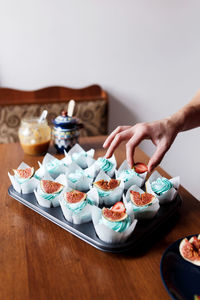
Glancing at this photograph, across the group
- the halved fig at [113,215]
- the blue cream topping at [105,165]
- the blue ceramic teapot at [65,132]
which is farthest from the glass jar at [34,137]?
the halved fig at [113,215]

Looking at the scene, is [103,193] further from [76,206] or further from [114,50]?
[114,50]

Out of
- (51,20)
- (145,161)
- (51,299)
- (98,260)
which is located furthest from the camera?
(51,20)

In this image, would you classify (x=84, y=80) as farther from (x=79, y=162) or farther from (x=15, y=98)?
(x=79, y=162)

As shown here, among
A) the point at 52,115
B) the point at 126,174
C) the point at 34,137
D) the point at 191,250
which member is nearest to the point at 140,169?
the point at 126,174

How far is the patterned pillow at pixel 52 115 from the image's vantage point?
2.28 metres

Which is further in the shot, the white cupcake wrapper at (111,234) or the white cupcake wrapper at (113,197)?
the white cupcake wrapper at (113,197)

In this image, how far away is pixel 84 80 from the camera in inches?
96.9

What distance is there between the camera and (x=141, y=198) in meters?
0.96

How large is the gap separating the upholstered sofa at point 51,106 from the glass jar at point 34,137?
0.76 m

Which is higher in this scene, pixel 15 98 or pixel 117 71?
pixel 117 71

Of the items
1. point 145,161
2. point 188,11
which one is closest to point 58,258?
point 145,161

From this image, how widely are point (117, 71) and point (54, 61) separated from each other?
0.52 meters

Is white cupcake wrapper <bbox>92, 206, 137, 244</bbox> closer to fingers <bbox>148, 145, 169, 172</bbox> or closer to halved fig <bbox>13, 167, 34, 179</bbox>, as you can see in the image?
fingers <bbox>148, 145, 169, 172</bbox>

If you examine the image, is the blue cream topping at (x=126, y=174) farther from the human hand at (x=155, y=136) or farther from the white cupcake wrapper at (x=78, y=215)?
the white cupcake wrapper at (x=78, y=215)
